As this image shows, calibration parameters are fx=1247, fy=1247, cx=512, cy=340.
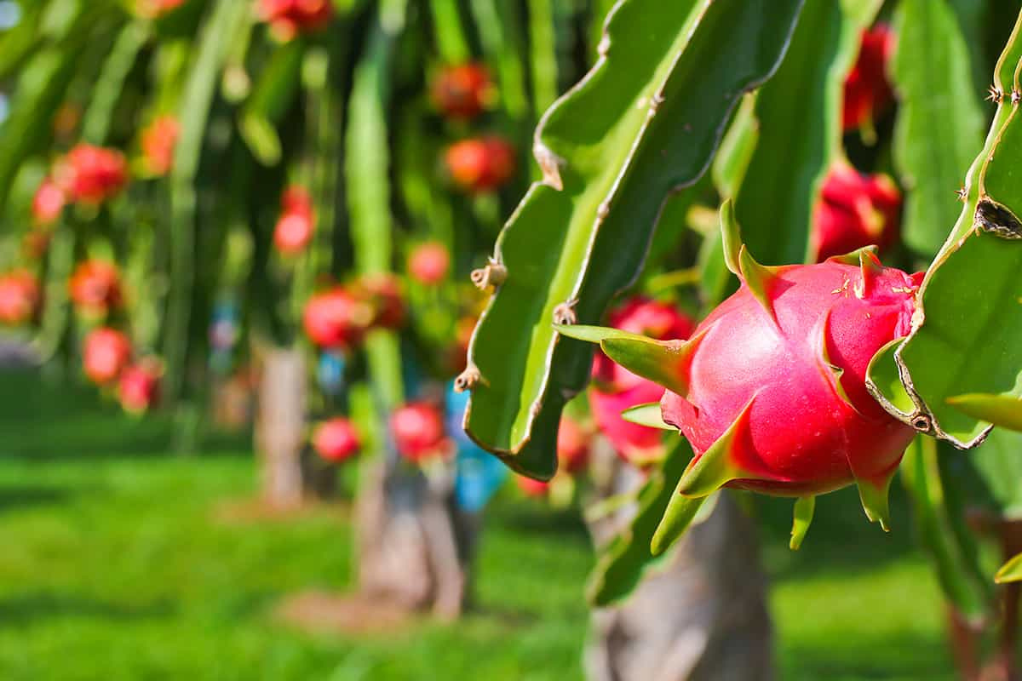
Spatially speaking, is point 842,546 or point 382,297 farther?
point 842,546

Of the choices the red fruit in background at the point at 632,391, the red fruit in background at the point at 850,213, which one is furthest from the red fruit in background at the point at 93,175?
the red fruit in background at the point at 850,213

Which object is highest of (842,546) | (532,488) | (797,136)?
(797,136)

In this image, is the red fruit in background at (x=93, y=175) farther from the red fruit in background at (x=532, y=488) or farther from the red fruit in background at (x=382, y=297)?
the red fruit in background at (x=532, y=488)

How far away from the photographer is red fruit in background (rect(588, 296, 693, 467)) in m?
0.96

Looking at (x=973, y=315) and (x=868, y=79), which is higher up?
(x=973, y=315)

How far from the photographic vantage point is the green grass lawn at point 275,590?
3.76 metres

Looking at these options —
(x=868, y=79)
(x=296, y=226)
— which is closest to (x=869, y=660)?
(x=296, y=226)

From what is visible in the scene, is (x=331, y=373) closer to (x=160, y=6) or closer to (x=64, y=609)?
(x=160, y=6)

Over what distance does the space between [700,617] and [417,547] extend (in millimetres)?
2915

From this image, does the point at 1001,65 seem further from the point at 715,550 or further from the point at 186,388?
the point at 186,388

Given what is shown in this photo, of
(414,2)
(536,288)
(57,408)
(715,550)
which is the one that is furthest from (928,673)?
(57,408)

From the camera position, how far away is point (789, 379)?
1.62ft

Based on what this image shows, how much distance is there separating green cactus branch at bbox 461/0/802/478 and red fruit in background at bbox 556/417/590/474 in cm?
73

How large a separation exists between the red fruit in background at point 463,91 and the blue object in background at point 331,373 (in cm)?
42
